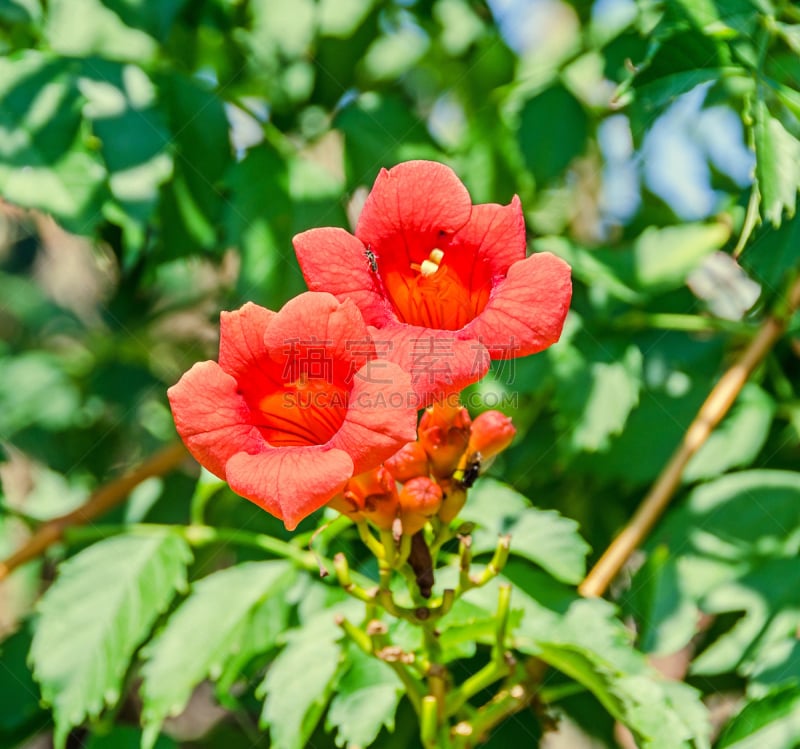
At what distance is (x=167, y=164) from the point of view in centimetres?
229

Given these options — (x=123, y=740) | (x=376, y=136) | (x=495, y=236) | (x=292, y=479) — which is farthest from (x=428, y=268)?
(x=123, y=740)

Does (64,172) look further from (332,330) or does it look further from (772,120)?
(772,120)

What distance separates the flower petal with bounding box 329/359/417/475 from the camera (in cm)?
130

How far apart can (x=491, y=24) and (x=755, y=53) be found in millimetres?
1367

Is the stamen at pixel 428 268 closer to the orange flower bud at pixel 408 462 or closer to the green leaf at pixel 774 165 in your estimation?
the orange flower bud at pixel 408 462

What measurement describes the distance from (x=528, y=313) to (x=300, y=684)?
874 mm

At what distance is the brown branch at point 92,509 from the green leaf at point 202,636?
0.55 meters

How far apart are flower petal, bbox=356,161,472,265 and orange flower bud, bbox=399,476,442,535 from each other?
382 millimetres

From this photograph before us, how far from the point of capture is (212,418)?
1.39 m

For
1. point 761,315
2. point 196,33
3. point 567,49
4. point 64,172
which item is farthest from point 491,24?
point 64,172

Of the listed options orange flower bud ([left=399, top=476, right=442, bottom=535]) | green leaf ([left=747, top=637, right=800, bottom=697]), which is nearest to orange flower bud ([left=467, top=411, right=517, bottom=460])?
orange flower bud ([left=399, top=476, right=442, bottom=535])

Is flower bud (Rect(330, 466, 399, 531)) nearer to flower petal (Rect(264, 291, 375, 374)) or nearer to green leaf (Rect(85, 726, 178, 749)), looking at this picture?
flower petal (Rect(264, 291, 375, 374))

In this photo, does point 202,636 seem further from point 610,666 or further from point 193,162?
point 193,162

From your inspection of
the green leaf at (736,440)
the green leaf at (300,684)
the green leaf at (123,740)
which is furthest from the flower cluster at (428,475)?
the green leaf at (123,740)
